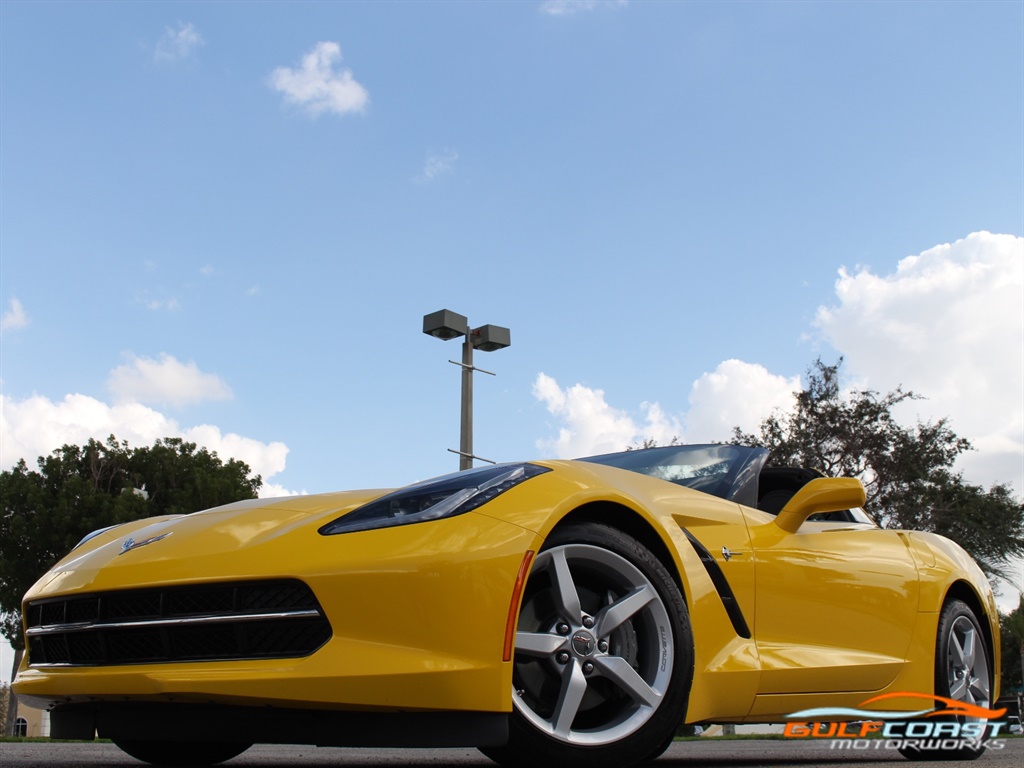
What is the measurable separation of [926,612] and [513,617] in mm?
2410

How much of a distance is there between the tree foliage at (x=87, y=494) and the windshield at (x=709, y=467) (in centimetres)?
2113

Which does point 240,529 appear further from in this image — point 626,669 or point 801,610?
point 801,610

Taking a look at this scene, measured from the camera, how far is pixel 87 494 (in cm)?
2450

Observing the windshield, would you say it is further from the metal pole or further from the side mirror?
the metal pole

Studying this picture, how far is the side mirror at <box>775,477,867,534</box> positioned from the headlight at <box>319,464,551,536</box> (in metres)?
1.16

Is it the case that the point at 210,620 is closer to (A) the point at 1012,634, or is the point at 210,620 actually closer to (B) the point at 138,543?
(B) the point at 138,543

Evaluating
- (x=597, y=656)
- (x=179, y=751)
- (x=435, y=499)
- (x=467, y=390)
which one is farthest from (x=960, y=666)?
(x=467, y=390)

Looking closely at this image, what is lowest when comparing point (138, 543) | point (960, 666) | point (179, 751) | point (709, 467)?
point (179, 751)

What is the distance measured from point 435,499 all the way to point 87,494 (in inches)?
940

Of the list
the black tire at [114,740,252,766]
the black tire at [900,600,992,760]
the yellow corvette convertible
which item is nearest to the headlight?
the yellow corvette convertible

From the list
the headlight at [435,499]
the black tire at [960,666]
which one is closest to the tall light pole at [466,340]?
the black tire at [960,666]

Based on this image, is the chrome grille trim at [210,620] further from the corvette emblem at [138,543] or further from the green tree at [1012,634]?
the green tree at [1012,634]

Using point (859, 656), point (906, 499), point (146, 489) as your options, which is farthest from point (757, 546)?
point (146, 489)

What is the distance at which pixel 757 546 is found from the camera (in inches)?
142
